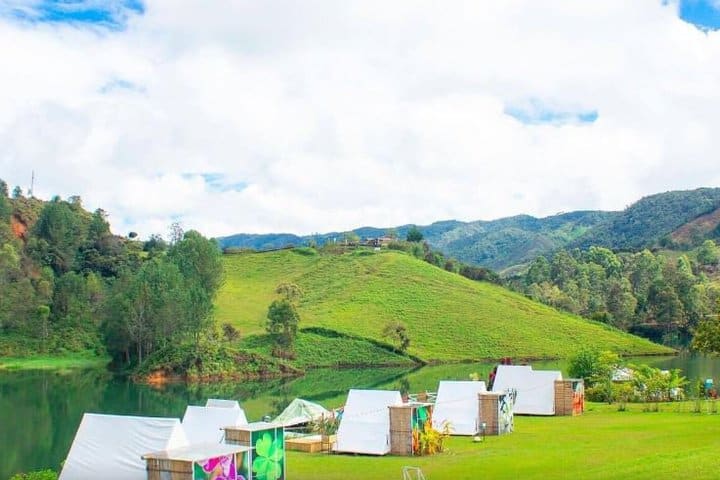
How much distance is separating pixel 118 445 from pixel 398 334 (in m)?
69.6

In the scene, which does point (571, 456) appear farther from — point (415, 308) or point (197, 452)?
point (415, 308)

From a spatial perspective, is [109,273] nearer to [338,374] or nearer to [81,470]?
[338,374]

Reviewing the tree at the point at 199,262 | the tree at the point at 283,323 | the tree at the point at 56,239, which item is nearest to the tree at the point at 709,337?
the tree at the point at 283,323

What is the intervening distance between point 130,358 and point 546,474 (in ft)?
222

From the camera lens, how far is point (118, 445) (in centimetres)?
1873

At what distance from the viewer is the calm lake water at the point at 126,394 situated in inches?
1374

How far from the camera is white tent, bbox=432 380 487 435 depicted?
30.8 meters

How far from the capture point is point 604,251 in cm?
15188

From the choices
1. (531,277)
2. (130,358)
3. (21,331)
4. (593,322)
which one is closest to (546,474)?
(130,358)

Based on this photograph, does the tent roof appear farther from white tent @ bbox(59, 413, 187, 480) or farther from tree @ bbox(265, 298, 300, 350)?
tree @ bbox(265, 298, 300, 350)

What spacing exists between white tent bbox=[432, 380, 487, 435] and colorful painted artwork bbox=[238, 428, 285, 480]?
12.5m

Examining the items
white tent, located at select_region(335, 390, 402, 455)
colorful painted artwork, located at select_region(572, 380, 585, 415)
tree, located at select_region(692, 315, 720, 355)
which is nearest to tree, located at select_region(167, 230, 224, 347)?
colorful painted artwork, located at select_region(572, 380, 585, 415)

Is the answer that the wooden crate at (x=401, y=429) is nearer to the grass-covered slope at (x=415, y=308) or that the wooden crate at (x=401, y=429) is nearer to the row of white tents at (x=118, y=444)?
the row of white tents at (x=118, y=444)

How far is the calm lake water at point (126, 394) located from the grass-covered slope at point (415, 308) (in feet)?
25.6
